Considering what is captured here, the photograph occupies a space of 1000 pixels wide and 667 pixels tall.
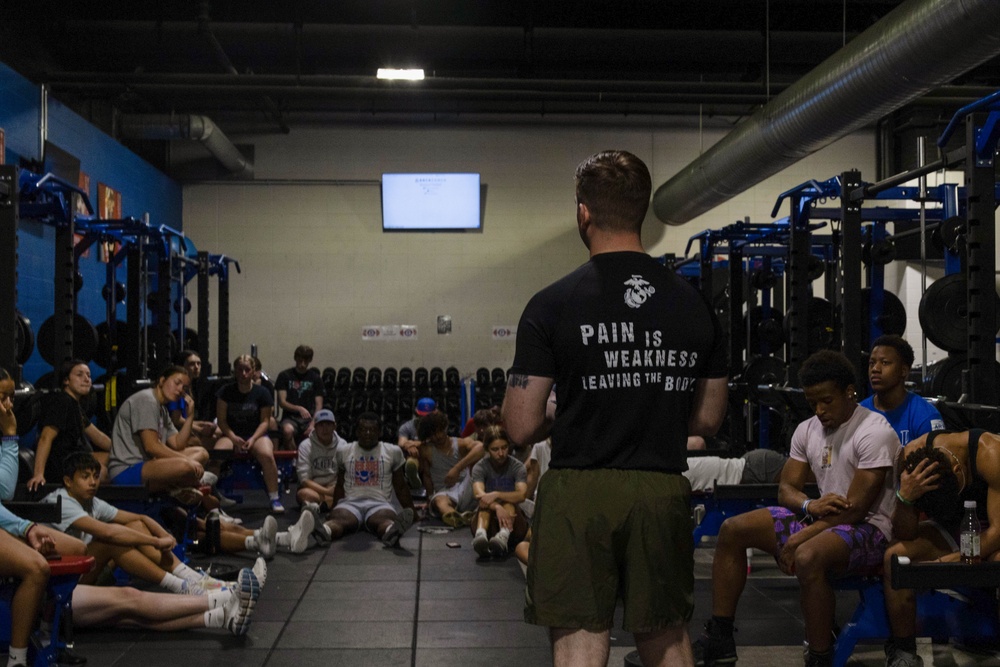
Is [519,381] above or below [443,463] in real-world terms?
above

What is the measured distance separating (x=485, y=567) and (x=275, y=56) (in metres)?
5.91

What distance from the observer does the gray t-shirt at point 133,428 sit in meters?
5.01

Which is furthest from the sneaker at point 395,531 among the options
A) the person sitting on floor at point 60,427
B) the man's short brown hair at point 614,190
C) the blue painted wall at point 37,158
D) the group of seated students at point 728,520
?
the man's short brown hair at point 614,190

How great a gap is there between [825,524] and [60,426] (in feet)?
11.4

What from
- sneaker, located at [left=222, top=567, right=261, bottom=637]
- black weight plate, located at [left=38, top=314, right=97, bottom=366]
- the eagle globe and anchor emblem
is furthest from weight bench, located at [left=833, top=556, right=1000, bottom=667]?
black weight plate, located at [left=38, top=314, right=97, bottom=366]

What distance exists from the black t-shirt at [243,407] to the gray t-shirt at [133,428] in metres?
1.99

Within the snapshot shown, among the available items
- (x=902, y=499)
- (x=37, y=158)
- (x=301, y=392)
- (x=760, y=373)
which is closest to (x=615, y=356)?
(x=902, y=499)

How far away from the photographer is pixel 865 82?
566 centimetres

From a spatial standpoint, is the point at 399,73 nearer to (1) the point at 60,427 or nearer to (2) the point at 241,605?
(1) the point at 60,427

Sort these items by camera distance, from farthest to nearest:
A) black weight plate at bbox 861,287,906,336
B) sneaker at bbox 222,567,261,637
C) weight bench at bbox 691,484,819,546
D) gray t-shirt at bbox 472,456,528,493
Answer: black weight plate at bbox 861,287,906,336, gray t-shirt at bbox 472,456,528,493, weight bench at bbox 691,484,819,546, sneaker at bbox 222,567,261,637

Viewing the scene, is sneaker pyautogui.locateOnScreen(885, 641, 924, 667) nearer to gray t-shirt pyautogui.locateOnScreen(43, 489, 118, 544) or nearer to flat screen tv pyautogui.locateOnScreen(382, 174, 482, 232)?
gray t-shirt pyautogui.locateOnScreen(43, 489, 118, 544)

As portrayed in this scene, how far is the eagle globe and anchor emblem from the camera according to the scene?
1.65 meters

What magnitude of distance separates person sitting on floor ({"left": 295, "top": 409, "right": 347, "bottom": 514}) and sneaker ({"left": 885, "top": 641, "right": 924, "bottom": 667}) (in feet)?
13.3

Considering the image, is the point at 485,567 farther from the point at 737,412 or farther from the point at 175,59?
the point at 175,59
